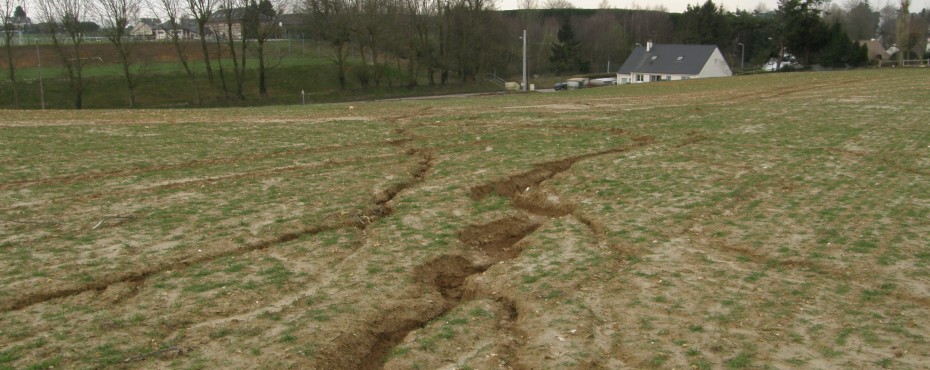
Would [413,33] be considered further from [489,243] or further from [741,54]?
[741,54]

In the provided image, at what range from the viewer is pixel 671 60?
74.8 meters

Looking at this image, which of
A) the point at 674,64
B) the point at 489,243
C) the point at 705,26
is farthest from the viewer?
the point at 705,26

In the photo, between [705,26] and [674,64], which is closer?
[674,64]

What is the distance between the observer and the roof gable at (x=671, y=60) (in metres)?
72.0

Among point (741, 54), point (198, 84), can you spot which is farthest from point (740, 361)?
point (741, 54)

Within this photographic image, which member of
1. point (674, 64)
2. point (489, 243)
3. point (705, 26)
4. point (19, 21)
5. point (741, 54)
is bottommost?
point (489, 243)

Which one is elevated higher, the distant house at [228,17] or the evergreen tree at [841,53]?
the distant house at [228,17]

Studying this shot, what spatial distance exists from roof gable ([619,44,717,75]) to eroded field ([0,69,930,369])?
54544 mm

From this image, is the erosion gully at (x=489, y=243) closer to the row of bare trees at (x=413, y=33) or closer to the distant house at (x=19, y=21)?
the row of bare trees at (x=413, y=33)

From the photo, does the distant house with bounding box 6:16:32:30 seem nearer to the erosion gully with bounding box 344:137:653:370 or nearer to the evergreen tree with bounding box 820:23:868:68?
the erosion gully with bounding box 344:137:653:370

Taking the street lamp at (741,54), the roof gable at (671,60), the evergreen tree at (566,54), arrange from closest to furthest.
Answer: the roof gable at (671,60)
the evergreen tree at (566,54)
the street lamp at (741,54)

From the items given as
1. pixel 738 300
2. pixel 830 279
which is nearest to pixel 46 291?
pixel 738 300

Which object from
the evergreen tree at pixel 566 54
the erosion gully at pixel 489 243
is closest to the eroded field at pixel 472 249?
the erosion gully at pixel 489 243

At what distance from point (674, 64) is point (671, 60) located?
104 cm
